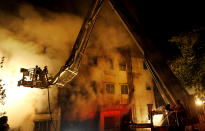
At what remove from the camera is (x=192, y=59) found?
30.3ft

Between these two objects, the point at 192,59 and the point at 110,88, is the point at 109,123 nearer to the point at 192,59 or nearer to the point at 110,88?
the point at 110,88

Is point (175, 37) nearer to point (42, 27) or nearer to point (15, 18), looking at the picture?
point (42, 27)

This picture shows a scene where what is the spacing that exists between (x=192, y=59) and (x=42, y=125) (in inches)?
472

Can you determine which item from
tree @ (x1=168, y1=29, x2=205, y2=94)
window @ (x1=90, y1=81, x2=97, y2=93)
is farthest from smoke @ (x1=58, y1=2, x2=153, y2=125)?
tree @ (x1=168, y1=29, x2=205, y2=94)

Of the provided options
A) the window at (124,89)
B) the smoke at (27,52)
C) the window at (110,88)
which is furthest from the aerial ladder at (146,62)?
the window at (124,89)

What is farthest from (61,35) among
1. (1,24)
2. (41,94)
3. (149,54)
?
(149,54)

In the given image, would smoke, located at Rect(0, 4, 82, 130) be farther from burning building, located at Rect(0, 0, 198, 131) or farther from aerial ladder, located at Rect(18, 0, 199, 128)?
aerial ladder, located at Rect(18, 0, 199, 128)

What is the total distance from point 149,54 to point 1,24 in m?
10.8

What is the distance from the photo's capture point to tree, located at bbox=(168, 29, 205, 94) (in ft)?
29.1

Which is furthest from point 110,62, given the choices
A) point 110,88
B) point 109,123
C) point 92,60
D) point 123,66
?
point 109,123

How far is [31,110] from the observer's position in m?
10.4

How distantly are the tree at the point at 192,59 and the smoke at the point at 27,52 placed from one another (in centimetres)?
943

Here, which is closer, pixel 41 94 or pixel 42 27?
pixel 41 94

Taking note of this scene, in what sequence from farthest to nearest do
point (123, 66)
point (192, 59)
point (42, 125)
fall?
point (123, 66), point (42, 125), point (192, 59)
